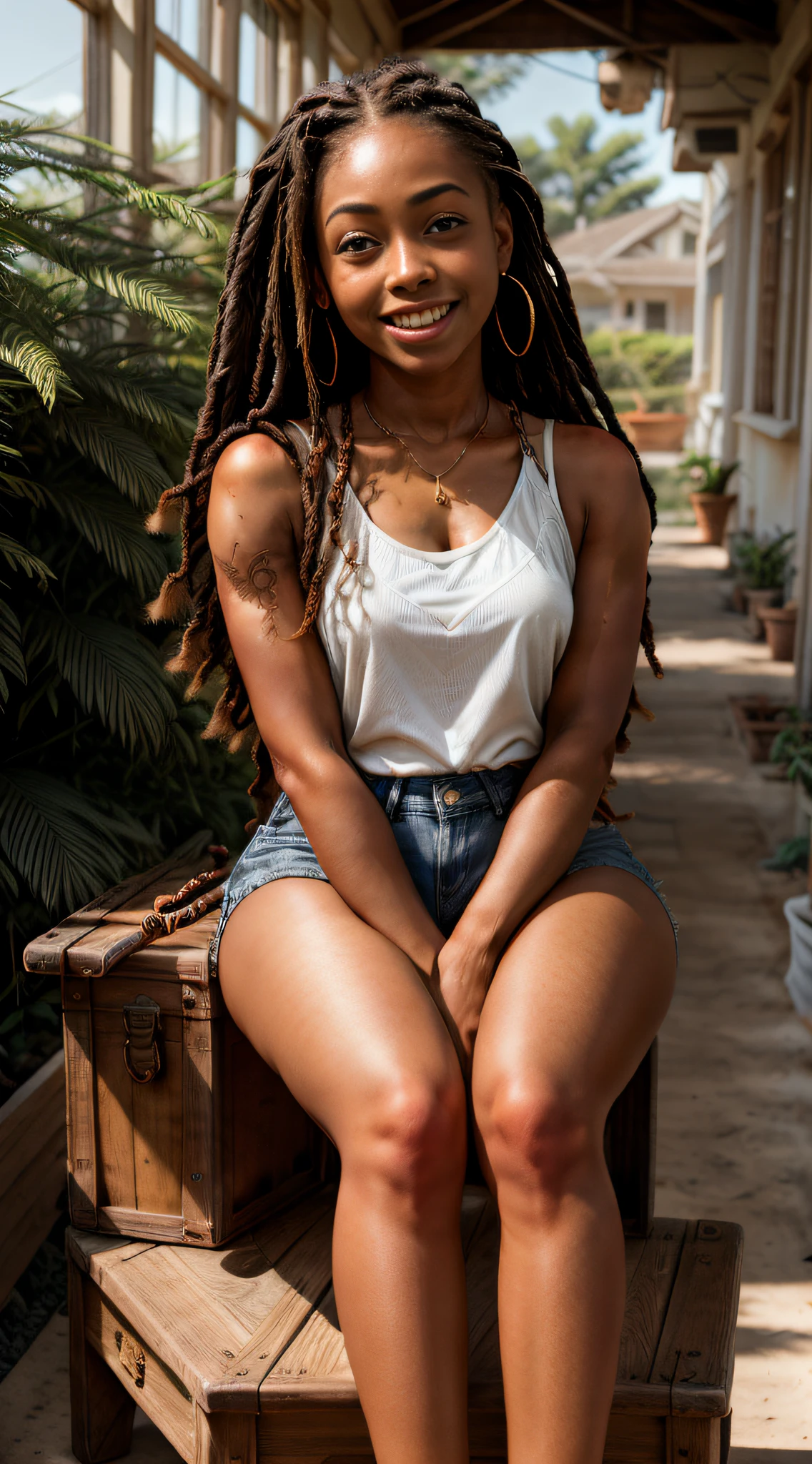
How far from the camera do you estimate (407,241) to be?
193 cm

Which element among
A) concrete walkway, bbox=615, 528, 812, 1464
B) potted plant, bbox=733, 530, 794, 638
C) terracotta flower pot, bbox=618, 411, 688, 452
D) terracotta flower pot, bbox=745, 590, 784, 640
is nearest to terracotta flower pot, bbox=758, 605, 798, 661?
potted plant, bbox=733, 530, 794, 638

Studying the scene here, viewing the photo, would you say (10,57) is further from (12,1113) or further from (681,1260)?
(681,1260)

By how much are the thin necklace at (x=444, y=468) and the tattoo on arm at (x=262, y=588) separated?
0.92 ft

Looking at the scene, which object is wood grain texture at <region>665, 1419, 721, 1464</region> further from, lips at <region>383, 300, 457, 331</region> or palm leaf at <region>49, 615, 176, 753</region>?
palm leaf at <region>49, 615, 176, 753</region>

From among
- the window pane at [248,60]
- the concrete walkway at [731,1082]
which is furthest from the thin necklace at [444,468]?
the window pane at [248,60]

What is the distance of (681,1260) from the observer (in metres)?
2.07

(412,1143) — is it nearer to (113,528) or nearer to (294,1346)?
(294,1346)

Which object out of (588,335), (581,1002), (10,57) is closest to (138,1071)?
(581,1002)

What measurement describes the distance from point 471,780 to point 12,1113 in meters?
1.14

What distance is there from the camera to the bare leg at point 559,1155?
151 centimetres

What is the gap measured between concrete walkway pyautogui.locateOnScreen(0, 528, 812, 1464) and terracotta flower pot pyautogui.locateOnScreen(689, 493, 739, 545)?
6862 millimetres

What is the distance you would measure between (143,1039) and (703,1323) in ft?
2.92

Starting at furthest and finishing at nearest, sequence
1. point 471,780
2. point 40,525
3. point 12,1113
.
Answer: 1. point 40,525
2. point 12,1113
3. point 471,780

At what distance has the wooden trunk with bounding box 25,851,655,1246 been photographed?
80.8 inches
